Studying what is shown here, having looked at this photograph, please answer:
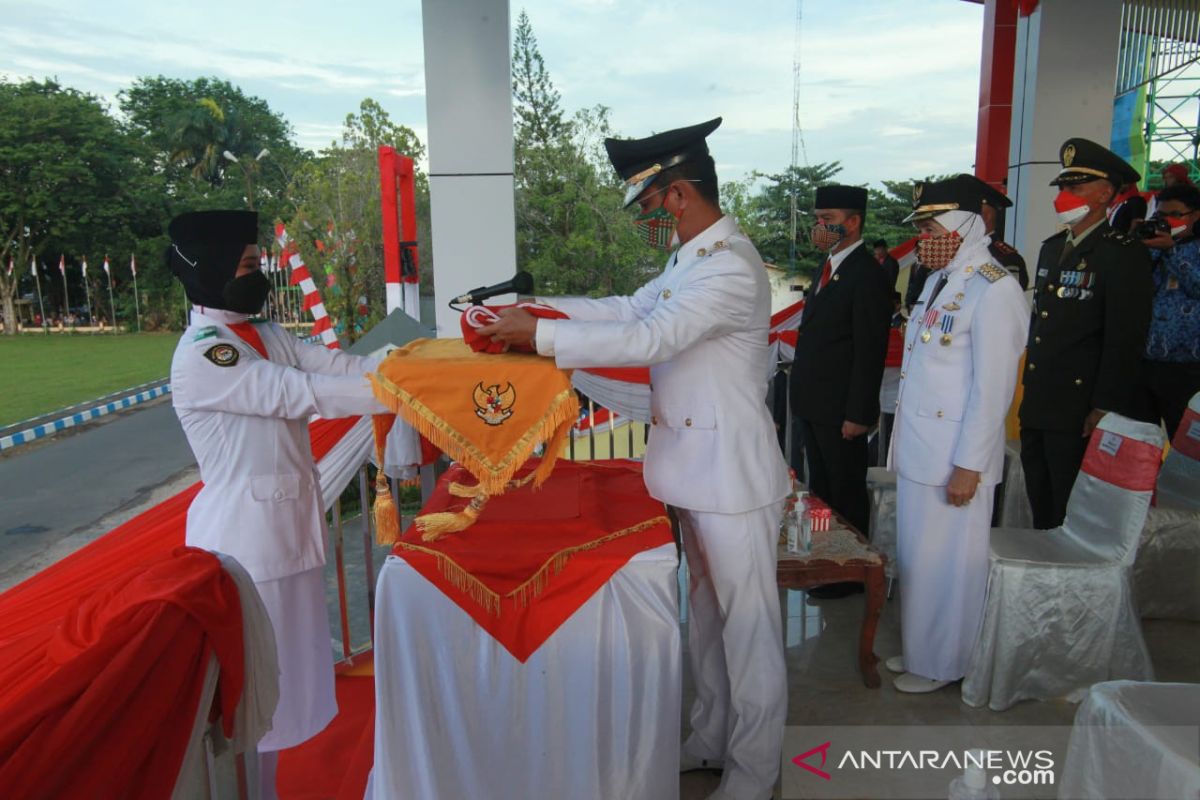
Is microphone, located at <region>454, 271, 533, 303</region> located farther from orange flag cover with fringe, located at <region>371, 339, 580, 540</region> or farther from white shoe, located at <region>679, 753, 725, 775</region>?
white shoe, located at <region>679, 753, 725, 775</region>

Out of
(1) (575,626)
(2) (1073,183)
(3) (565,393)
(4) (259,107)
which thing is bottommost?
(1) (575,626)

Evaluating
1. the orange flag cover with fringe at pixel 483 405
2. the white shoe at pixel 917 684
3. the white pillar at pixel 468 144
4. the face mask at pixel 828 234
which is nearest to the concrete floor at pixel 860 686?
the white shoe at pixel 917 684

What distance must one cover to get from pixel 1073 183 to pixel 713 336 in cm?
199

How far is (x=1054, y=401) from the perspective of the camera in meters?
3.16

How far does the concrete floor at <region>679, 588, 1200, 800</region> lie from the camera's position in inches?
102

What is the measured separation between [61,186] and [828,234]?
95.2ft

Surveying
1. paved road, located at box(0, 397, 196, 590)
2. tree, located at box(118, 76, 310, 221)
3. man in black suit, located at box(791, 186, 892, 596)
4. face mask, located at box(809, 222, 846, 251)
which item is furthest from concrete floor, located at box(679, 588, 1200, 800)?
tree, located at box(118, 76, 310, 221)

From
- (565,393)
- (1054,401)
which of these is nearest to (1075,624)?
(1054,401)

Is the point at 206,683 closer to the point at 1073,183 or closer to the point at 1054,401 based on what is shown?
the point at 1054,401

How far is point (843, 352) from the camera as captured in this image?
3.52 m

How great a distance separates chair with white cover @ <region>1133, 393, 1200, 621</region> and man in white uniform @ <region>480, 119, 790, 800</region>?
2.04 m

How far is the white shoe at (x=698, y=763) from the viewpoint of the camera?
2.36m

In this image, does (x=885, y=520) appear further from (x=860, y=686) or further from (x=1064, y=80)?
(x=1064, y=80)

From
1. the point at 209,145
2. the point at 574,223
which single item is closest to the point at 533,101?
the point at 574,223
